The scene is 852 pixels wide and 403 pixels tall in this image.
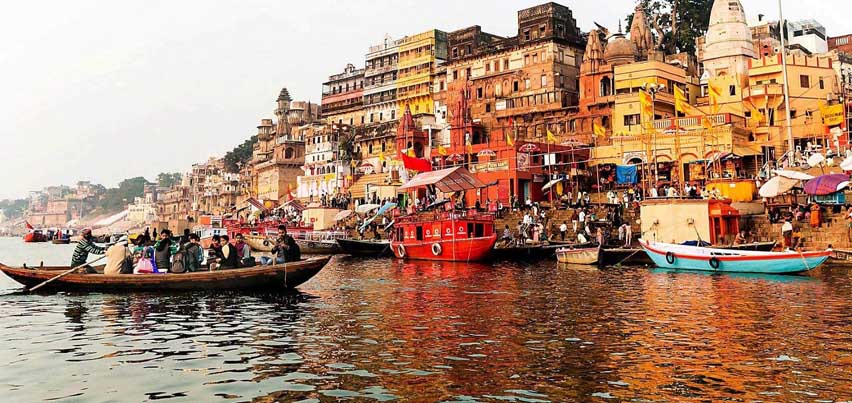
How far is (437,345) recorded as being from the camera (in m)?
11.8

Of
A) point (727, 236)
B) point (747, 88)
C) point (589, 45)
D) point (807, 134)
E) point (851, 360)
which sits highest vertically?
point (589, 45)

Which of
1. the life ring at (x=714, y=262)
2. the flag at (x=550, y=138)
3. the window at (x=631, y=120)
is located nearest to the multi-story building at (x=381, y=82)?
the flag at (x=550, y=138)

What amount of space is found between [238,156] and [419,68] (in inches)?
2166

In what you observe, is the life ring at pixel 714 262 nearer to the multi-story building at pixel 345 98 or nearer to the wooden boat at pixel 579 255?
the wooden boat at pixel 579 255

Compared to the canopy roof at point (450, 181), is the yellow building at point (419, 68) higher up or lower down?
higher up

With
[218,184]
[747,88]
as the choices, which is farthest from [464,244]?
[218,184]

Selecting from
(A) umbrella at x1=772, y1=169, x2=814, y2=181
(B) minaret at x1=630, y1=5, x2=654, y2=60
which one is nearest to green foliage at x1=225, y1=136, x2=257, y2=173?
(B) minaret at x1=630, y1=5, x2=654, y2=60

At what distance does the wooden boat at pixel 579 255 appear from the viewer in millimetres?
29797

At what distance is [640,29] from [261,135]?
63.7m

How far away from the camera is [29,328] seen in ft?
46.2

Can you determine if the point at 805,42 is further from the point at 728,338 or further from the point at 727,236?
the point at 728,338

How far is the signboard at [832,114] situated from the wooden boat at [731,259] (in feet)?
79.3

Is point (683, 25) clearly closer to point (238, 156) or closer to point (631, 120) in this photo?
point (631, 120)

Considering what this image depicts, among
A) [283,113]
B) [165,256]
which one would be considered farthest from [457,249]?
[283,113]
